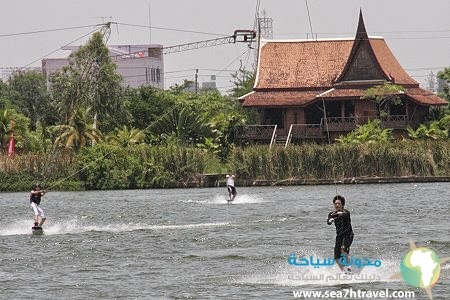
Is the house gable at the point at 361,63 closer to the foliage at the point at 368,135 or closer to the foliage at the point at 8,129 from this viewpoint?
the foliage at the point at 368,135

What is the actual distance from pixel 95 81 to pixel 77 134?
989 inches

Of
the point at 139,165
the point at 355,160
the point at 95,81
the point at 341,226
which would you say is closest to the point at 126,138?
the point at 139,165

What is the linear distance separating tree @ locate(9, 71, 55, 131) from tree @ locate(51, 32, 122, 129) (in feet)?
87.6

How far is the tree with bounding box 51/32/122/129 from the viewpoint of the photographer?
103312 millimetres

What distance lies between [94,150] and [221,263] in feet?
148

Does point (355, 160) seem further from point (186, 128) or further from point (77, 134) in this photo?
point (77, 134)


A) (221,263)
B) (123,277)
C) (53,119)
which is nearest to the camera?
(123,277)

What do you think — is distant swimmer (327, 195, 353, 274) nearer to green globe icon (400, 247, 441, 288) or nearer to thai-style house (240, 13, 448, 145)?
green globe icon (400, 247, 441, 288)

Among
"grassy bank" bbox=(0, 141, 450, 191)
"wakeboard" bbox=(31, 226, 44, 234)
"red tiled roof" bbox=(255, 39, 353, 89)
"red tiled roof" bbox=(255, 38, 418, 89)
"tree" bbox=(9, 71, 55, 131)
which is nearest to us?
Result: "wakeboard" bbox=(31, 226, 44, 234)

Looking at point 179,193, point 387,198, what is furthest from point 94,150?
point 387,198

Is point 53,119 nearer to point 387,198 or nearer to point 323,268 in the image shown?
point 387,198

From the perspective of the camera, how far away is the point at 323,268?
96.3 ft

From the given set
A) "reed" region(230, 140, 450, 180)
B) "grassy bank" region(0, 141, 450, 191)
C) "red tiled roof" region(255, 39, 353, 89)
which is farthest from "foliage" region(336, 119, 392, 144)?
"red tiled roof" region(255, 39, 353, 89)

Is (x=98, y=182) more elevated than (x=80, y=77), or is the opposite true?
(x=80, y=77)
